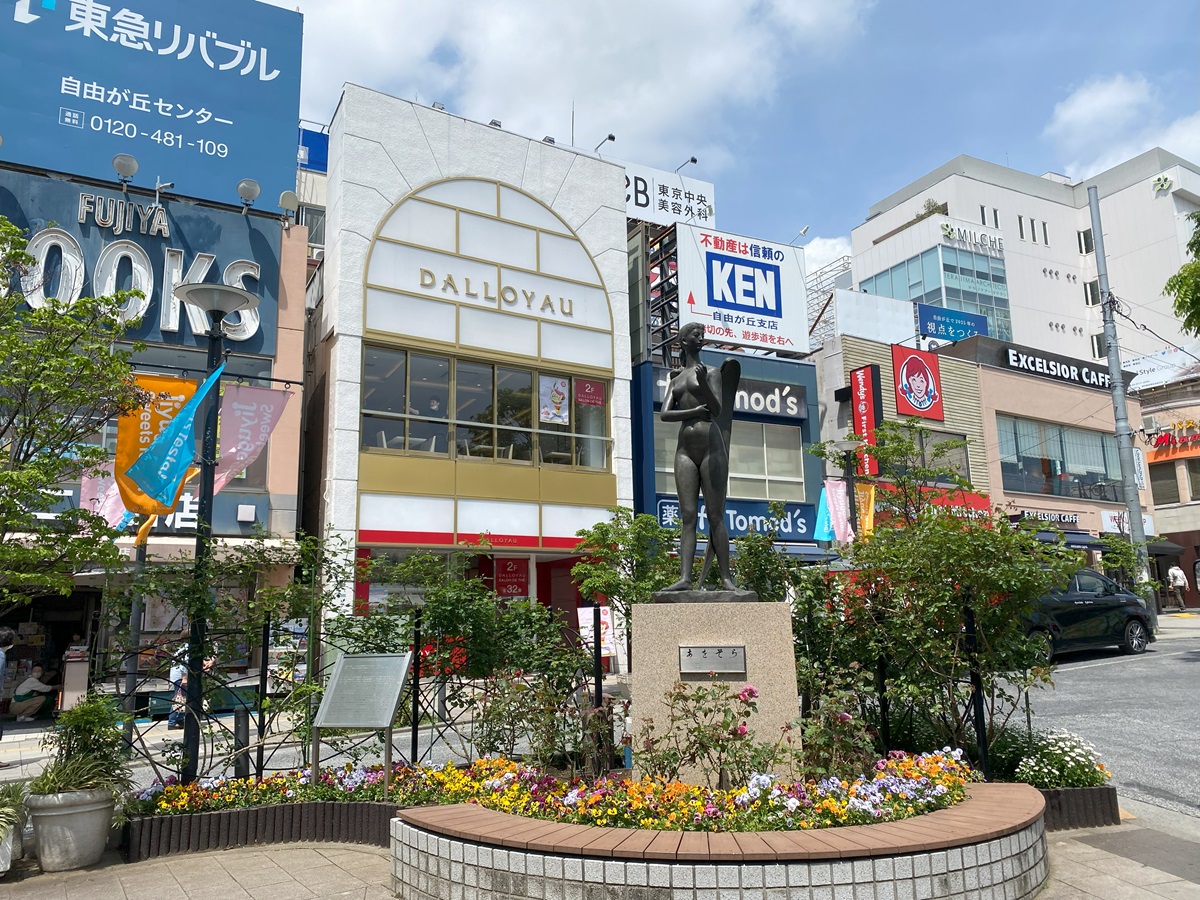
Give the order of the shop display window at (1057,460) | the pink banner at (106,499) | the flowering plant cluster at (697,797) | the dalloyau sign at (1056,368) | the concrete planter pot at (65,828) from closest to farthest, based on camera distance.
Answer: the flowering plant cluster at (697,797) < the concrete planter pot at (65,828) < the pink banner at (106,499) < the shop display window at (1057,460) < the dalloyau sign at (1056,368)

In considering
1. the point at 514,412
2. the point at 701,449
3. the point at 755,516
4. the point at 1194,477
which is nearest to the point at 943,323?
the point at 1194,477

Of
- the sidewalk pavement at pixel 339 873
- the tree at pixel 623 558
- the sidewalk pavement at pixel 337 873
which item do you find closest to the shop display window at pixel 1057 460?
the tree at pixel 623 558

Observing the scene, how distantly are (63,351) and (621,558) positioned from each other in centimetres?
836

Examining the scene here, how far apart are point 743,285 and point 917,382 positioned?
785cm

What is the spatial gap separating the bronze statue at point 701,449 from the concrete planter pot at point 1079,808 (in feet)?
9.95

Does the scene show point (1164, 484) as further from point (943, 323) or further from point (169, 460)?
point (169, 460)

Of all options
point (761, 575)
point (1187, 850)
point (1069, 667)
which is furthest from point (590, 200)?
point (1187, 850)

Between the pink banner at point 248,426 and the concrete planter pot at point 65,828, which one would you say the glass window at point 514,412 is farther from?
the concrete planter pot at point 65,828

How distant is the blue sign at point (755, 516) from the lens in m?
24.0

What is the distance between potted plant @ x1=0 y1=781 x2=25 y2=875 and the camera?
21.0ft

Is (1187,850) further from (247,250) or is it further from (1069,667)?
(247,250)

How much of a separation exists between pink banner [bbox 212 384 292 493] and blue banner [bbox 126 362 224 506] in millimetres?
5918

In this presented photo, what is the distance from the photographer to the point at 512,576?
22500 mm

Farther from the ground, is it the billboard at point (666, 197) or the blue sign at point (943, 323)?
the billboard at point (666, 197)
